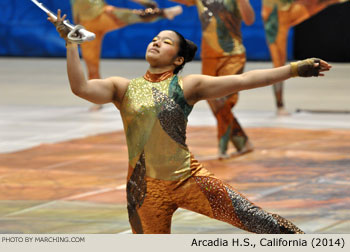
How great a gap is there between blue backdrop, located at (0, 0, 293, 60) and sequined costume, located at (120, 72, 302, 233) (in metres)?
15.6

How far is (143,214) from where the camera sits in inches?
191

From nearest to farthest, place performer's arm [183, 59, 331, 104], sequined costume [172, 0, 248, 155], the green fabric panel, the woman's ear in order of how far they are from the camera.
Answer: performer's arm [183, 59, 331, 104], the green fabric panel, the woman's ear, sequined costume [172, 0, 248, 155]

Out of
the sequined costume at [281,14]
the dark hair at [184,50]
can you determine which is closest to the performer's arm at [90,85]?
the dark hair at [184,50]

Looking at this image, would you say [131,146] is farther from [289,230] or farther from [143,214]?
[289,230]

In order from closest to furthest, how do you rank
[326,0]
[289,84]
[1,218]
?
1. [1,218]
2. [326,0]
3. [289,84]

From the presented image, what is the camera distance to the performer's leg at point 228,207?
4754 millimetres

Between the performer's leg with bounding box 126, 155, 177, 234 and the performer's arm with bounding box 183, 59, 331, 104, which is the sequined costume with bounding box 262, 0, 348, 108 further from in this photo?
the performer's leg with bounding box 126, 155, 177, 234

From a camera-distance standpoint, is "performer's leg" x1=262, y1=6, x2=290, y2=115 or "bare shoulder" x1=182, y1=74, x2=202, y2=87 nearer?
"bare shoulder" x1=182, y1=74, x2=202, y2=87

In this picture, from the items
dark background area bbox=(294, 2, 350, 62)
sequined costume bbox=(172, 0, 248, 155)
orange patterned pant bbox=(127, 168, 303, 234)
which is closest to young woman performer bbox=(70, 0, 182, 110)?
sequined costume bbox=(172, 0, 248, 155)

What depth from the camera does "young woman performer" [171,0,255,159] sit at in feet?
30.1

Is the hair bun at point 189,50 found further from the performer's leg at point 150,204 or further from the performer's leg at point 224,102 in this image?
the performer's leg at point 224,102

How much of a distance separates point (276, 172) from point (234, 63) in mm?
1336

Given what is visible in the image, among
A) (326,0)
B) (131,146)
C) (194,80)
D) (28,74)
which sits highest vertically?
(194,80)

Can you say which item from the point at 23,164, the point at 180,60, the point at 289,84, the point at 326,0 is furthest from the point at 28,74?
the point at 180,60
